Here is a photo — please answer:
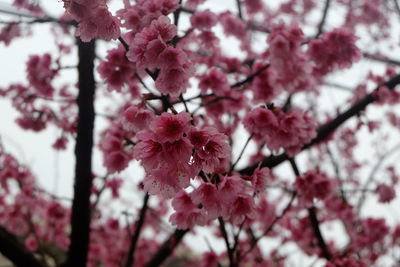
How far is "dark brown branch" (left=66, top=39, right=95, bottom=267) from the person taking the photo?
3072mm

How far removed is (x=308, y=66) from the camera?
3107 mm

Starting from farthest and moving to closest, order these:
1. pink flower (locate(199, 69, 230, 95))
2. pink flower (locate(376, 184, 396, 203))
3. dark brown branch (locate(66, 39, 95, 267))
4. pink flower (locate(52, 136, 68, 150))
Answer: pink flower (locate(376, 184, 396, 203)), pink flower (locate(52, 136, 68, 150)), pink flower (locate(199, 69, 230, 95)), dark brown branch (locate(66, 39, 95, 267))

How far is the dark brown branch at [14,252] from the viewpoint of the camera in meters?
2.65

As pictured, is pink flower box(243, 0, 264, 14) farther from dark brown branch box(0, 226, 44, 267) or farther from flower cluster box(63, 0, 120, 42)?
dark brown branch box(0, 226, 44, 267)

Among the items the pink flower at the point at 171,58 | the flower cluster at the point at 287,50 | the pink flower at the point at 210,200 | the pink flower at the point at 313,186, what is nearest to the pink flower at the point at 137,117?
the pink flower at the point at 171,58

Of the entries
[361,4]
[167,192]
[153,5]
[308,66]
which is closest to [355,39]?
[308,66]

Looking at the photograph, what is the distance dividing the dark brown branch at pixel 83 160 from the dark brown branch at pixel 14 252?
0.51 meters

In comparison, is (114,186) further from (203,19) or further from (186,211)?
(186,211)

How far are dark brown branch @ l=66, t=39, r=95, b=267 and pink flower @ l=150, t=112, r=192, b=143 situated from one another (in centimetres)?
183

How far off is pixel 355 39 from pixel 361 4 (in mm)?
6323

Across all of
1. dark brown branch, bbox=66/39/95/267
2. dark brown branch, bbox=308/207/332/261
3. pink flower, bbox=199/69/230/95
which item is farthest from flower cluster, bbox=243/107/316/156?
dark brown branch, bbox=66/39/95/267

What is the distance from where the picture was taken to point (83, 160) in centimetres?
321

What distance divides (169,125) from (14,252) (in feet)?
6.63

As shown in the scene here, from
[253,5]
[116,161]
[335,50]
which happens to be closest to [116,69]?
[116,161]
